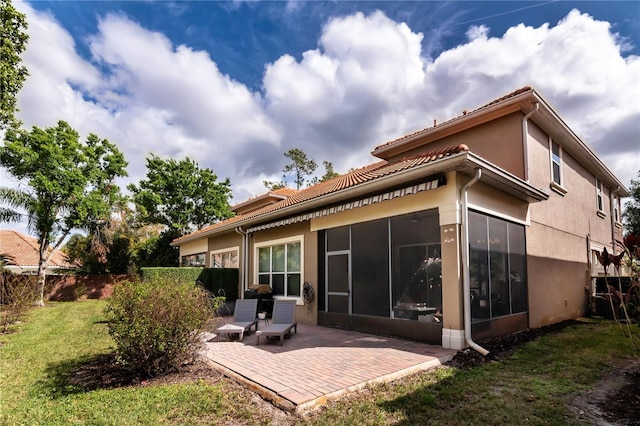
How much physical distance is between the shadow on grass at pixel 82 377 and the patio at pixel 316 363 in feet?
5.96

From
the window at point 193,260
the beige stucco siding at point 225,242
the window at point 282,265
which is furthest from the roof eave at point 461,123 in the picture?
the window at point 193,260

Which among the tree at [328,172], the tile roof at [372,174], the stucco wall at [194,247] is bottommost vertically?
the stucco wall at [194,247]

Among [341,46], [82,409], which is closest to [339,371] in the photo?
[82,409]

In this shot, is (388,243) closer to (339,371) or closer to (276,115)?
(339,371)

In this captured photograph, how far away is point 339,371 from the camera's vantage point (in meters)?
7.23

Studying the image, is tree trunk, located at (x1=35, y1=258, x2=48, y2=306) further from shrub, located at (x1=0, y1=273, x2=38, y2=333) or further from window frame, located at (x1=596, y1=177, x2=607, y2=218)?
window frame, located at (x1=596, y1=177, x2=607, y2=218)

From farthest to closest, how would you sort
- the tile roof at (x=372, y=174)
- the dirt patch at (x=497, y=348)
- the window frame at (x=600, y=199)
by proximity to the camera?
1. the window frame at (x=600, y=199)
2. the tile roof at (x=372, y=174)
3. the dirt patch at (x=497, y=348)

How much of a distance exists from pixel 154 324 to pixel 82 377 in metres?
2.20

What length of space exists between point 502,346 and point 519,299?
9.28ft

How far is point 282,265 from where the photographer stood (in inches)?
635

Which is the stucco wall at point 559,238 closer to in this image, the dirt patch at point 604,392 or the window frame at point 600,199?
the window frame at point 600,199

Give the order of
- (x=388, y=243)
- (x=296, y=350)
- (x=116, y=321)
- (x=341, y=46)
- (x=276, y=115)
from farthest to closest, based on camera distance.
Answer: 1. (x=276, y=115)
2. (x=341, y=46)
3. (x=388, y=243)
4. (x=296, y=350)
5. (x=116, y=321)

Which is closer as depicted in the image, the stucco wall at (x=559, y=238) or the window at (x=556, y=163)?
the stucco wall at (x=559, y=238)

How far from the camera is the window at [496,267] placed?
975cm
